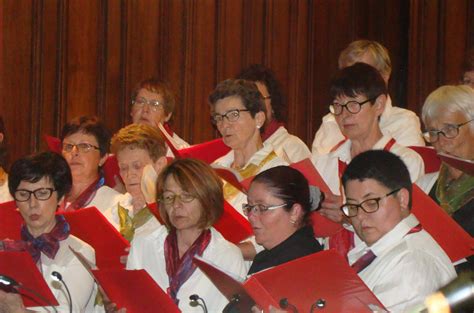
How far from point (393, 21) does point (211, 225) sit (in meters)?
3.70

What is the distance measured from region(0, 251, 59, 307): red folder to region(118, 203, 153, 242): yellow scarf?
78 centimetres

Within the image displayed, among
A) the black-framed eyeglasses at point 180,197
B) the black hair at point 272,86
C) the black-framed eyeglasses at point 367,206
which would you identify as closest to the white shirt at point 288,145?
the black hair at point 272,86

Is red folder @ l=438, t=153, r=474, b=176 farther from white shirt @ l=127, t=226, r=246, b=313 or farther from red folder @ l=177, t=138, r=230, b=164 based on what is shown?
red folder @ l=177, t=138, r=230, b=164

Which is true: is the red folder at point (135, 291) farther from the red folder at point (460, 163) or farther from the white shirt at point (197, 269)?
the red folder at point (460, 163)

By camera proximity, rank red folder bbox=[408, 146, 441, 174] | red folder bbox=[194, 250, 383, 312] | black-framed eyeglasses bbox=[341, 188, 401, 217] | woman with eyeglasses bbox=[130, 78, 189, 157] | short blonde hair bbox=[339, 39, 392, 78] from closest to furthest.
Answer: red folder bbox=[194, 250, 383, 312]
black-framed eyeglasses bbox=[341, 188, 401, 217]
red folder bbox=[408, 146, 441, 174]
short blonde hair bbox=[339, 39, 392, 78]
woman with eyeglasses bbox=[130, 78, 189, 157]

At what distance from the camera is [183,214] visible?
3896 millimetres

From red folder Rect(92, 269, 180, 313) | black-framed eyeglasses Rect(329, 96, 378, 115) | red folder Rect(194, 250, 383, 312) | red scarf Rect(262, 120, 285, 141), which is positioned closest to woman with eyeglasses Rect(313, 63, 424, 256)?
black-framed eyeglasses Rect(329, 96, 378, 115)

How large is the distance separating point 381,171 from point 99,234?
136 centimetres

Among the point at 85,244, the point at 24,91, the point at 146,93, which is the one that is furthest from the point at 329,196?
the point at 24,91

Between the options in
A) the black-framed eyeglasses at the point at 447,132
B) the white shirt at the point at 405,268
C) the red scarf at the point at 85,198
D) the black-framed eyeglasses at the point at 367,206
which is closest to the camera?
the white shirt at the point at 405,268

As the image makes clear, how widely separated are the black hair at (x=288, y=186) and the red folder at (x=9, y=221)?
1.19 meters

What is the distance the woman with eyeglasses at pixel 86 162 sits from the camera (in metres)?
4.97

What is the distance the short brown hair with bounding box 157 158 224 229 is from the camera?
12.8 ft

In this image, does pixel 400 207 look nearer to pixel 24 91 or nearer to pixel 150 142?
pixel 150 142
